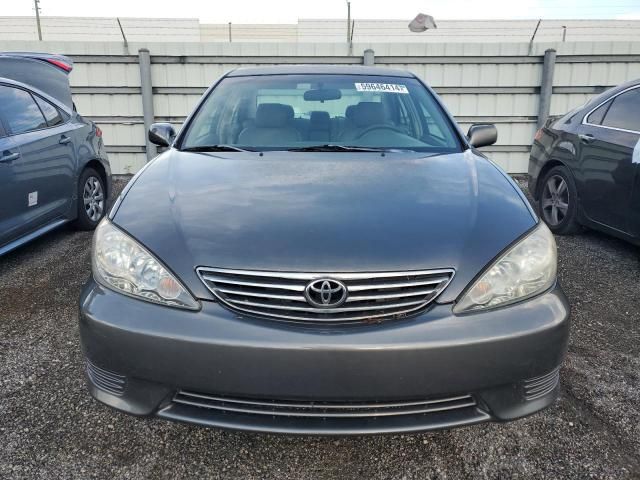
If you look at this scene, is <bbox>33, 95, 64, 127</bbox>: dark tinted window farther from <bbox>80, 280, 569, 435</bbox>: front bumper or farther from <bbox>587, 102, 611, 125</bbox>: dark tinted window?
<bbox>587, 102, 611, 125</bbox>: dark tinted window

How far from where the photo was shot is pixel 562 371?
2.63m

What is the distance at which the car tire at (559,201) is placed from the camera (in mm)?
4770

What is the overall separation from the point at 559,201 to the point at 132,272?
13.9 feet

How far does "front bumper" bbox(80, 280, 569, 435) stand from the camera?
162cm

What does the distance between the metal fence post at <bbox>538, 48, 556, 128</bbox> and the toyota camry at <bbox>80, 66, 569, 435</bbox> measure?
6667mm

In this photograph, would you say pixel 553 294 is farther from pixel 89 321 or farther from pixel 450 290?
pixel 89 321

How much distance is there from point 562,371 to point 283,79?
7.16ft

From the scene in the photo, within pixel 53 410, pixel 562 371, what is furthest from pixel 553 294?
pixel 53 410

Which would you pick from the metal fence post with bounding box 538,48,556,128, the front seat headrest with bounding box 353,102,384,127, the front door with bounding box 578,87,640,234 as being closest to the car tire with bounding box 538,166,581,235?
the front door with bounding box 578,87,640,234

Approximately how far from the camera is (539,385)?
1.81 meters

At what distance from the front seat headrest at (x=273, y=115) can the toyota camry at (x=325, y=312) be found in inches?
37.7

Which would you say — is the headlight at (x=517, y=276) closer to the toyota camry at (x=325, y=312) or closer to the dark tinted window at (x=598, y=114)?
the toyota camry at (x=325, y=312)

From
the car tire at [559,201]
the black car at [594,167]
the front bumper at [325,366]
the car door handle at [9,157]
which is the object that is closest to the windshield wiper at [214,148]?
the front bumper at [325,366]

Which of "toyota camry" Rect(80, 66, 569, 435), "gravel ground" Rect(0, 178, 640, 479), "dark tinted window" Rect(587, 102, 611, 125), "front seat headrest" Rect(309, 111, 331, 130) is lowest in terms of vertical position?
"gravel ground" Rect(0, 178, 640, 479)
